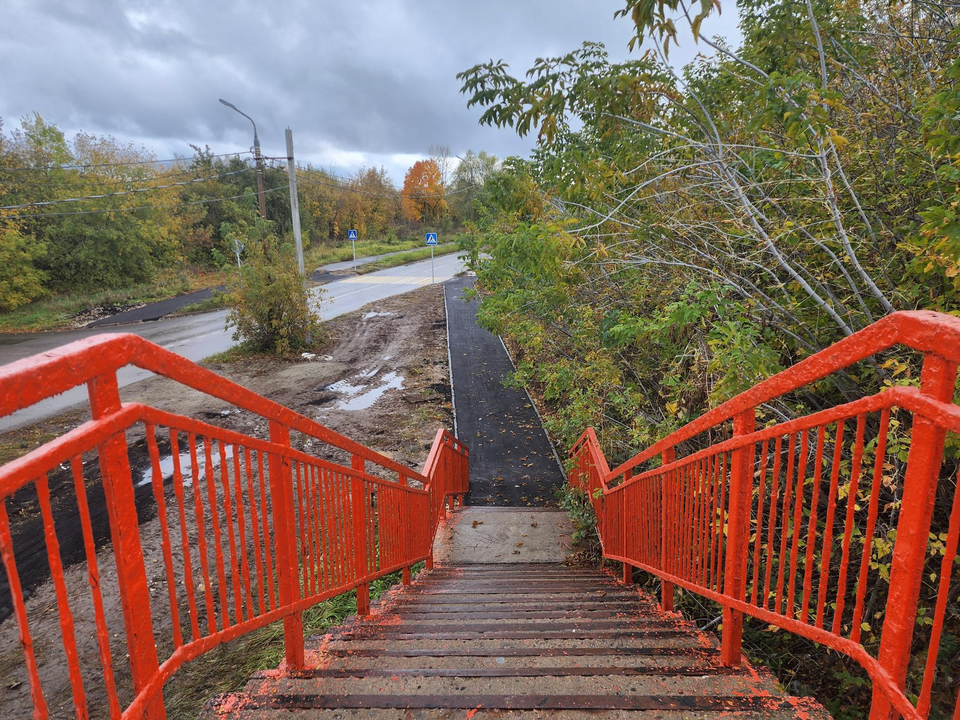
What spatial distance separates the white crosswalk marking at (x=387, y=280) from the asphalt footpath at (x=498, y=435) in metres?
15.0

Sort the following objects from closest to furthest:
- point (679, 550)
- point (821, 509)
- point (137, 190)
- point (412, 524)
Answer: point (679, 550) → point (821, 509) → point (412, 524) → point (137, 190)

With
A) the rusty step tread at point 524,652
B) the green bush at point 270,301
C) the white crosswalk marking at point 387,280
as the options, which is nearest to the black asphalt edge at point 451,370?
the green bush at point 270,301

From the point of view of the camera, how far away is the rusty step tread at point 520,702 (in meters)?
1.89

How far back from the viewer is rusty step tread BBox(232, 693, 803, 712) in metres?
1.89

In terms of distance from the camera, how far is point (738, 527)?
226cm

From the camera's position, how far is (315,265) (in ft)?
57.7

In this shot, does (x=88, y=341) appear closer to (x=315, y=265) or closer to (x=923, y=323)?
(x=923, y=323)

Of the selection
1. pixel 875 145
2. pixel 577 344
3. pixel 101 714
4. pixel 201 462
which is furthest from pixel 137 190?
pixel 875 145

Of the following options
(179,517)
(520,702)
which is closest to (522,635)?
(520,702)

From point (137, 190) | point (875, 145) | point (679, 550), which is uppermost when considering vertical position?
point (137, 190)

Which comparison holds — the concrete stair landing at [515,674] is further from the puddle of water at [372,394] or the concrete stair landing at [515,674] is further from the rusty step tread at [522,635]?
the puddle of water at [372,394]

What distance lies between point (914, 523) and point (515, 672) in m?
1.59

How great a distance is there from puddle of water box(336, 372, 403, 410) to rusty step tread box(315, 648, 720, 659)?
9480mm

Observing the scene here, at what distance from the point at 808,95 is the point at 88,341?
12.1 feet
